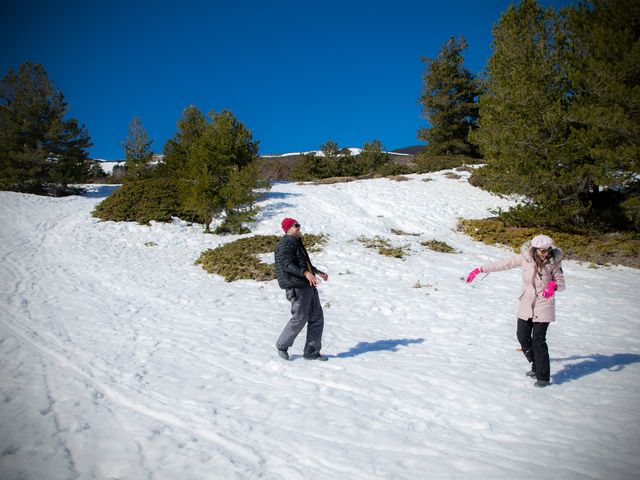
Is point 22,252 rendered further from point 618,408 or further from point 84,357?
point 618,408

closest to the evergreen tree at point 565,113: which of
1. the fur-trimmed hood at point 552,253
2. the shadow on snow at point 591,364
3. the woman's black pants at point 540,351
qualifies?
the shadow on snow at point 591,364

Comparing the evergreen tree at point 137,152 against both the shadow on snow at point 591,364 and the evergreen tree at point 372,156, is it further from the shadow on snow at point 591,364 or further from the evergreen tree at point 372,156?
the shadow on snow at point 591,364

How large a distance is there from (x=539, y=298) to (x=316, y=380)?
3300 millimetres

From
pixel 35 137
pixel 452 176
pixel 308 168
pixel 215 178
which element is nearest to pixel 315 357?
pixel 215 178

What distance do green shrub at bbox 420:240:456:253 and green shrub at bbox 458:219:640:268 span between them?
7.30 ft

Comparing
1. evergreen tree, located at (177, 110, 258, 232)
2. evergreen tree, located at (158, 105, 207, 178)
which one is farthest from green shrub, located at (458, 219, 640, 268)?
evergreen tree, located at (158, 105, 207, 178)

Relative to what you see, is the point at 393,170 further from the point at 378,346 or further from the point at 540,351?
the point at 540,351

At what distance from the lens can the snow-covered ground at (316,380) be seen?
10.9 feet

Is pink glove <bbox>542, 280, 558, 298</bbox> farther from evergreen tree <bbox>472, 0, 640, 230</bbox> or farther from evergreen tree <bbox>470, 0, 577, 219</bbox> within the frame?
evergreen tree <bbox>470, 0, 577, 219</bbox>

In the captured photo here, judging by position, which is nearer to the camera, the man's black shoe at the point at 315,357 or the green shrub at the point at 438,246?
the man's black shoe at the point at 315,357

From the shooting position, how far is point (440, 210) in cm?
2039

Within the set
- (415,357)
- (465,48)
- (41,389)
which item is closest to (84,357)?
(41,389)

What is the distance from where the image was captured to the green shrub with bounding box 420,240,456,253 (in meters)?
14.2

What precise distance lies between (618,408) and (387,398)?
2.73 m
